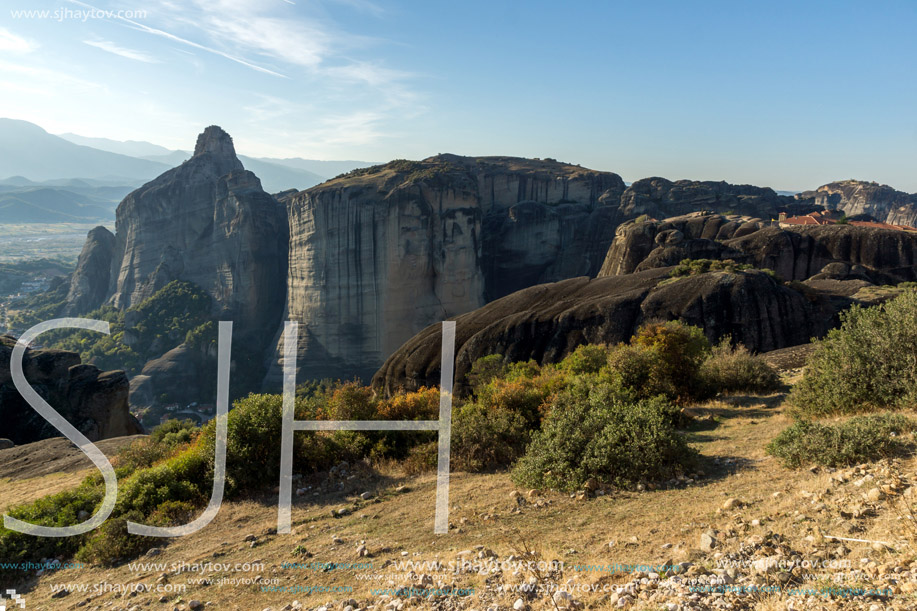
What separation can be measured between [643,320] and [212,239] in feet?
209

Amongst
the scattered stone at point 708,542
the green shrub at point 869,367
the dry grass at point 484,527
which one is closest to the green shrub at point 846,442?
the dry grass at point 484,527

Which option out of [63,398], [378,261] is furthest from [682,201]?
[63,398]

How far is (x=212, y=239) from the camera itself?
68250 millimetres

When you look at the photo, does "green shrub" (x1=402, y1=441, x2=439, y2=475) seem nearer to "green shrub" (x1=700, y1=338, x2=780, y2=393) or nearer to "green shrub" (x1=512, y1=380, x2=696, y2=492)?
"green shrub" (x1=512, y1=380, x2=696, y2=492)

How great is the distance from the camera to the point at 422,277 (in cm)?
5188

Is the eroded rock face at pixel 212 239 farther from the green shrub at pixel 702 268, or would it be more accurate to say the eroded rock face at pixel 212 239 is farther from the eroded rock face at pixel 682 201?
the green shrub at pixel 702 268

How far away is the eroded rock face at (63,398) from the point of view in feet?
75.5

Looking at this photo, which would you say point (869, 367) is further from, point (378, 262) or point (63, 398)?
point (378, 262)

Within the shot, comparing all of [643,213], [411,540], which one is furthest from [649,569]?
[643,213]

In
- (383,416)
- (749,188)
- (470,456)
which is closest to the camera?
(470,456)

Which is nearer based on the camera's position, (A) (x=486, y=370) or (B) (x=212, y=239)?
(A) (x=486, y=370)

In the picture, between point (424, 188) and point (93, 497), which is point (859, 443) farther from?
point (424, 188)

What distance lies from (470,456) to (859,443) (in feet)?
20.3

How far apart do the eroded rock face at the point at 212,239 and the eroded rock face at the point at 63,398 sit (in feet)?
125
